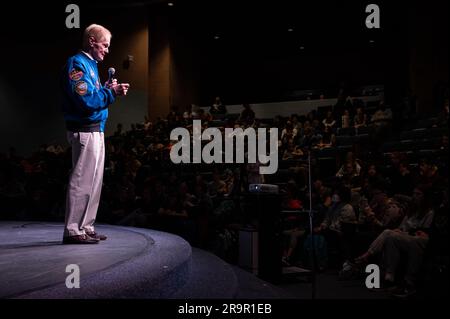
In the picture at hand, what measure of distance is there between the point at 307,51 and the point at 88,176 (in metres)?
14.0

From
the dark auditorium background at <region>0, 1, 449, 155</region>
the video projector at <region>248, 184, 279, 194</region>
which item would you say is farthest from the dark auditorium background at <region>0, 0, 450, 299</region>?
the video projector at <region>248, 184, 279, 194</region>

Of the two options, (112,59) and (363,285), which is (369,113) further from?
(112,59)

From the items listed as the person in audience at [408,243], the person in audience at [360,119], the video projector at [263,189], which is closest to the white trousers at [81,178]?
the video projector at [263,189]

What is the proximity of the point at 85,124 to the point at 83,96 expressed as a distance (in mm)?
204

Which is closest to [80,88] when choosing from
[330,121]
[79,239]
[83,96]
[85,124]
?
[83,96]

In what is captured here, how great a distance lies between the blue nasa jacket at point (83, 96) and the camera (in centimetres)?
256

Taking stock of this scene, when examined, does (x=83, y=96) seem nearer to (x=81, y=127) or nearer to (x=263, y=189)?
(x=81, y=127)

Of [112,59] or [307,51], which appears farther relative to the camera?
[307,51]

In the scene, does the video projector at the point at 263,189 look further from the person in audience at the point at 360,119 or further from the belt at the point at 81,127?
the person in audience at the point at 360,119

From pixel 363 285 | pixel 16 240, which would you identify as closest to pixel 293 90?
pixel 363 285

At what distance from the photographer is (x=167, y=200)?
19.6ft

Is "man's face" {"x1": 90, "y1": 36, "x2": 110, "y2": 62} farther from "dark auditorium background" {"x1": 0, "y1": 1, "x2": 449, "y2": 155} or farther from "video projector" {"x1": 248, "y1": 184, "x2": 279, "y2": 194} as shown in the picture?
"dark auditorium background" {"x1": 0, "y1": 1, "x2": 449, "y2": 155}

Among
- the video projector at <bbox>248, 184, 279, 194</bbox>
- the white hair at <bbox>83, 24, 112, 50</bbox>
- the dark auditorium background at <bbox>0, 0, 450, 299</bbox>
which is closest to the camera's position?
the white hair at <bbox>83, 24, 112, 50</bbox>

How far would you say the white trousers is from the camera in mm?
2643
